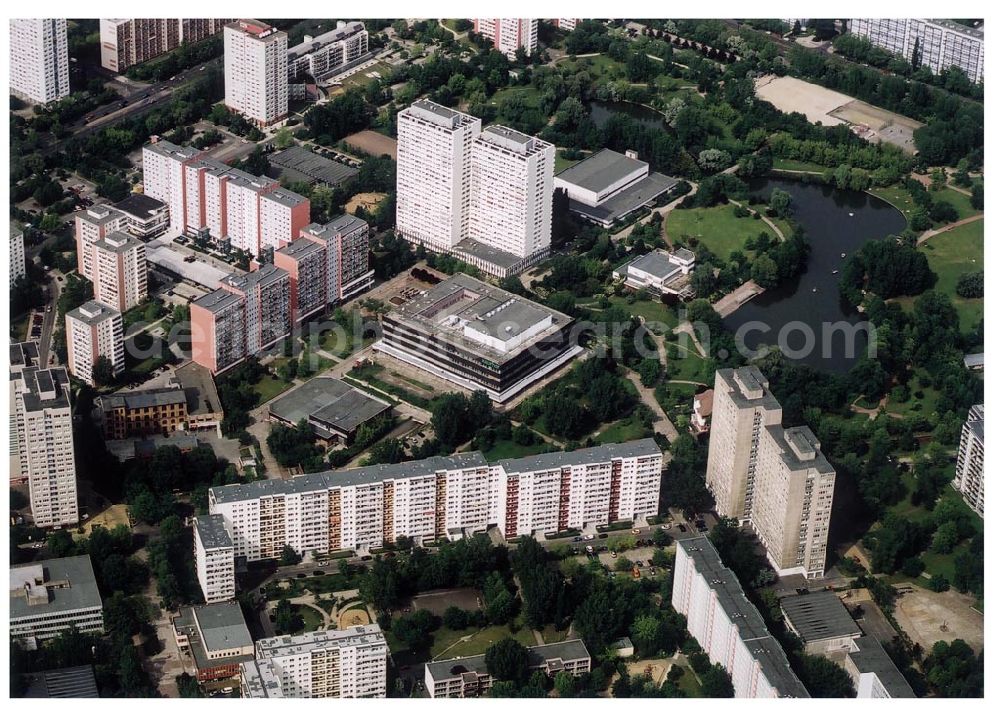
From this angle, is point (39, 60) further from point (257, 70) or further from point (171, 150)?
point (171, 150)

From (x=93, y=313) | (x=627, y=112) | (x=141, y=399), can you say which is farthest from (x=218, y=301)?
(x=627, y=112)

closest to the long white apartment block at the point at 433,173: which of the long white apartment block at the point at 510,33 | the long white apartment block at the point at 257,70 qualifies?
the long white apartment block at the point at 257,70

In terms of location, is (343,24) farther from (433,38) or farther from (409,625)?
(409,625)

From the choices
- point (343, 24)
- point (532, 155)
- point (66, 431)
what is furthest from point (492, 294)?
point (343, 24)

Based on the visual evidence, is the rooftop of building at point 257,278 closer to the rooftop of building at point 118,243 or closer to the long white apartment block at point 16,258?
the rooftop of building at point 118,243

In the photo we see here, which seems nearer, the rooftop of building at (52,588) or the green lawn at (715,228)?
the rooftop of building at (52,588)

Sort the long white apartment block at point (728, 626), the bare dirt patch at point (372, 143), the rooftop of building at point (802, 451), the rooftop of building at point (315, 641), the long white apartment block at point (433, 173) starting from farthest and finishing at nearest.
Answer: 1. the bare dirt patch at point (372, 143)
2. the long white apartment block at point (433, 173)
3. the rooftop of building at point (802, 451)
4. the rooftop of building at point (315, 641)
5. the long white apartment block at point (728, 626)
